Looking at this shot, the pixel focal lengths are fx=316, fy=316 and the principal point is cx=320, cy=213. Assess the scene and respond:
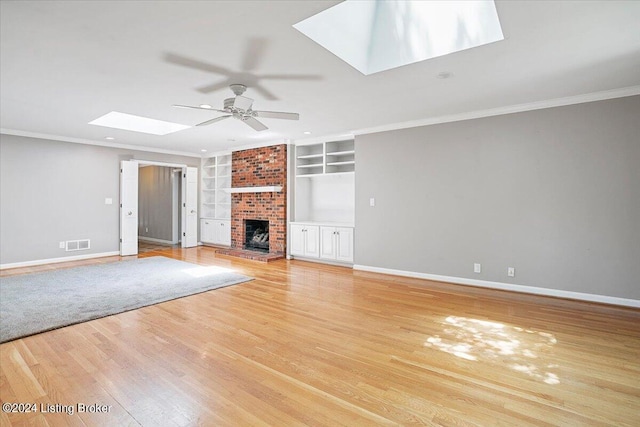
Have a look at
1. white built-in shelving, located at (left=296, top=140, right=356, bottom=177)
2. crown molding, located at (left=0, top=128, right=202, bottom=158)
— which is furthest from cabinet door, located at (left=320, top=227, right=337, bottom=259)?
crown molding, located at (left=0, top=128, right=202, bottom=158)

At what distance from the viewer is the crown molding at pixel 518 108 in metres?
3.64

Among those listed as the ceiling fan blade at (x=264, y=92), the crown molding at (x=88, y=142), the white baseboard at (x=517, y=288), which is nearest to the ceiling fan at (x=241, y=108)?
the ceiling fan blade at (x=264, y=92)

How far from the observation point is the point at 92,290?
4.16m

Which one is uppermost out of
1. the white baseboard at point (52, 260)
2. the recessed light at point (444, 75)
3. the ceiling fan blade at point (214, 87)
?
the ceiling fan blade at point (214, 87)

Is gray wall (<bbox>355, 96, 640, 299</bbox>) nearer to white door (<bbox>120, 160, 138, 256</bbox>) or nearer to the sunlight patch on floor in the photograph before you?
the sunlight patch on floor

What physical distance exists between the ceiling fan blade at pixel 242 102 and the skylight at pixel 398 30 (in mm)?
1143

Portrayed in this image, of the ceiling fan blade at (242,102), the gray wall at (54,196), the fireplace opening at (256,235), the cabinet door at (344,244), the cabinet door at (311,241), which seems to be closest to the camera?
the ceiling fan blade at (242,102)

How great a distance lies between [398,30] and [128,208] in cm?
662

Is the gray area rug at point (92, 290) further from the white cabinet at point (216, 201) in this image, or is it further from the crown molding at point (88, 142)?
the crown molding at point (88, 142)

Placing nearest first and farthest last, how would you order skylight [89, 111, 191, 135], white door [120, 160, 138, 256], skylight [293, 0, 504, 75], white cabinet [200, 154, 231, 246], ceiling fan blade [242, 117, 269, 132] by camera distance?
skylight [293, 0, 504, 75], ceiling fan blade [242, 117, 269, 132], skylight [89, 111, 191, 135], white door [120, 160, 138, 256], white cabinet [200, 154, 231, 246]

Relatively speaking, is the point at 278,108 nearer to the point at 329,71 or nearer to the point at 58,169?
the point at 329,71

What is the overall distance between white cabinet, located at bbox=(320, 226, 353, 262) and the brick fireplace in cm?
104

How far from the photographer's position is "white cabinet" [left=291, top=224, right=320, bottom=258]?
6230 mm

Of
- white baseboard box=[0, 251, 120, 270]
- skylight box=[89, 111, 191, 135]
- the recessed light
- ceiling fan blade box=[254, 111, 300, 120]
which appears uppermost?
skylight box=[89, 111, 191, 135]
